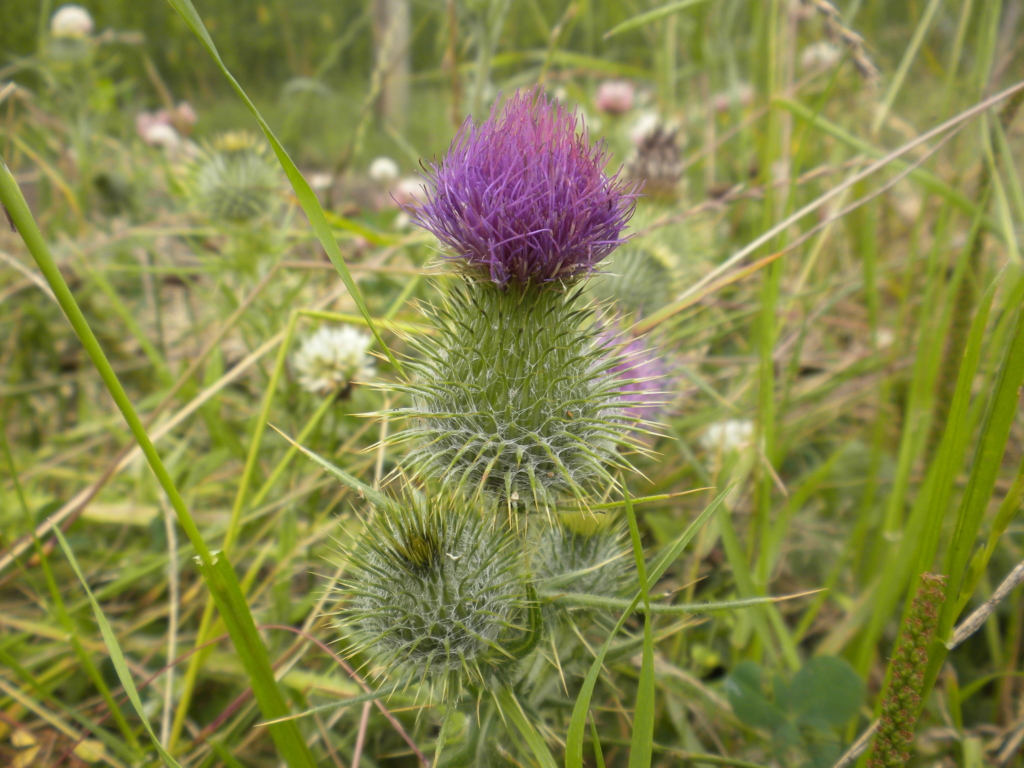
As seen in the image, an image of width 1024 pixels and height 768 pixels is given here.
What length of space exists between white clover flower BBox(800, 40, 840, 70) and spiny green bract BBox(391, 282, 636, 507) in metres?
4.47

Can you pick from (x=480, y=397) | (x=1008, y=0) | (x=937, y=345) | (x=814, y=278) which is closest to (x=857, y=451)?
(x=937, y=345)

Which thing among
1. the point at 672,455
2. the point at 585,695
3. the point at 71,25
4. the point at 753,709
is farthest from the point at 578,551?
the point at 71,25

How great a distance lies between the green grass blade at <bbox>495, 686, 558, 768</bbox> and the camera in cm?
128

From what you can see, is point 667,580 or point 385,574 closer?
point 385,574

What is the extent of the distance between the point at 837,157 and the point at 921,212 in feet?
3.54

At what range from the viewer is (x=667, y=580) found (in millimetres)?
2686

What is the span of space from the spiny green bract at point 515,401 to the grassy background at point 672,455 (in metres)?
0.38

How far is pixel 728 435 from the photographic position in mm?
3053

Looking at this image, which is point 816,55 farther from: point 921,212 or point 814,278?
point 921,212

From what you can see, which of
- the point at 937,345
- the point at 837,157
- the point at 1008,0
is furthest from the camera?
the point at 1008,0

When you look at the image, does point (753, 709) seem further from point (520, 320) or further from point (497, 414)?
point (520, 320)

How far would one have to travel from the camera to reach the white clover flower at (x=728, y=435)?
9.58 feet

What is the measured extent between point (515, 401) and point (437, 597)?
1.59 feet

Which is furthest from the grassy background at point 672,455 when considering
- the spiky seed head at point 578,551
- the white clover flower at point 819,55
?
the white clover flower at point 819,55
